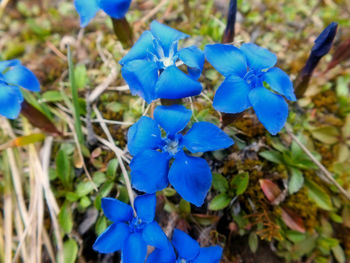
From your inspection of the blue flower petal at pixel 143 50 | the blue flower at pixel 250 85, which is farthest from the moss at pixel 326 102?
the blue flower petal at pixel 143 50

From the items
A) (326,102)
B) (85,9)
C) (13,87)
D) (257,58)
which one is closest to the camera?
(257,58)

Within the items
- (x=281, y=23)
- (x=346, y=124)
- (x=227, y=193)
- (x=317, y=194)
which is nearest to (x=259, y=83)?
(x=227, y=193)

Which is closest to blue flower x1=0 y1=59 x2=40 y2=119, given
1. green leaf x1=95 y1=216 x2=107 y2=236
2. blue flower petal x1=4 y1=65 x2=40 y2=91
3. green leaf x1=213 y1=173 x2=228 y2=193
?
blue flower petal x1=4 y1=65 x2=40 y2=91

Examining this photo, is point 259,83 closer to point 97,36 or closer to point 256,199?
point 256,199

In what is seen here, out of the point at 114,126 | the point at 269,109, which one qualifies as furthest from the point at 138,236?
the point at 114,126

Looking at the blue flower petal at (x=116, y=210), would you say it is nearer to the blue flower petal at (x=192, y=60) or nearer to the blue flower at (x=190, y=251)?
the blue flower at (x=190, y=251)

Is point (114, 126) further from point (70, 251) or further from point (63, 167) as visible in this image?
point (70, 251)

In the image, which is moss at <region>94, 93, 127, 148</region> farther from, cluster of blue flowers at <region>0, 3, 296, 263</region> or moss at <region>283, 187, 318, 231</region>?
moss at <region>283, 187, 318, 231</region>

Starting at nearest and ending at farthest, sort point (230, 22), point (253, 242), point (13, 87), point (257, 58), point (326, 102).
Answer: point (257, 58) < point (13, 87) < point (253, 242) < point (230, 22) < point (326, 102)
